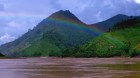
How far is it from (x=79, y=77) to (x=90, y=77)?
1.46m

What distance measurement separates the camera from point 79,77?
42.8 metres

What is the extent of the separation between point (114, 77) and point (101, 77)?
189 cm

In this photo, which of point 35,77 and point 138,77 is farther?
point 35,77

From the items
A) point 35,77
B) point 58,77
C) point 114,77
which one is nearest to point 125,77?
point 114,77

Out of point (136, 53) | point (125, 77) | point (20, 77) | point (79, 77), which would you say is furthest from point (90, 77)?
point (136, 53)

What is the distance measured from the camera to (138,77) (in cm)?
3934

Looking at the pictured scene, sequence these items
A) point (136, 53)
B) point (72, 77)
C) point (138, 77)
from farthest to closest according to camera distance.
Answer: point (136, 53)
point (72, 77)
point (138, 77)

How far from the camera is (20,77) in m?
44.9

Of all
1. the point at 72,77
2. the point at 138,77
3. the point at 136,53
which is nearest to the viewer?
the point at 138,77

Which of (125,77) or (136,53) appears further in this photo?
(136,53)

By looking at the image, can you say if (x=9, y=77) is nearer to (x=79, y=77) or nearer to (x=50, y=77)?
(x=50, y=77)

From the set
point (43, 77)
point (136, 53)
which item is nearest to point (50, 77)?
point (43, 77)

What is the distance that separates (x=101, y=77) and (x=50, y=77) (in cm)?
613

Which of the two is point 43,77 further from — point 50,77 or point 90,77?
point 90,77
